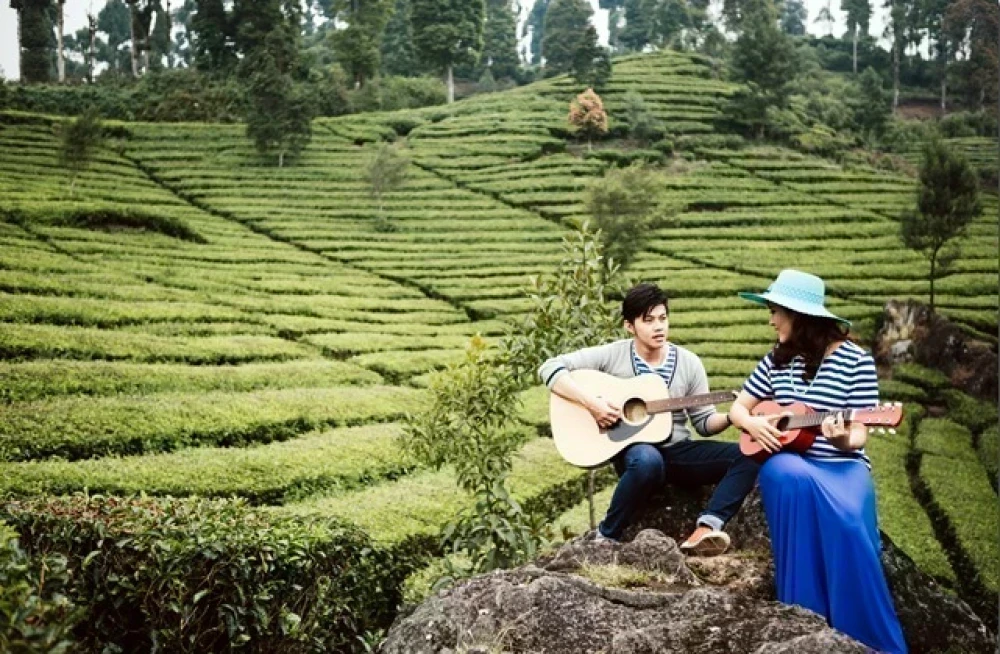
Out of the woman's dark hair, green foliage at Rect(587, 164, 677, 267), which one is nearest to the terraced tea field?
green foliage at Rect(587, 164, 677, 267)

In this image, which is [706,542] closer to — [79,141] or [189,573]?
[189,573]

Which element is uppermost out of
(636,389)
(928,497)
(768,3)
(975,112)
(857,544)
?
(768,3)

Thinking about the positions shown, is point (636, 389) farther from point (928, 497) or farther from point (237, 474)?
point (928, 497)

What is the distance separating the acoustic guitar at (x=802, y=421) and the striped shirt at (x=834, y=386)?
5 cm

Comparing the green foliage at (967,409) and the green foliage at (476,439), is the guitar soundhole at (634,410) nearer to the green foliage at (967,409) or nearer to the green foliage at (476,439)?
the green foliage at (476,439)

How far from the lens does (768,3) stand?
27.8m

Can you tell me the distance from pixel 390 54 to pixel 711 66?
11161 millimetres

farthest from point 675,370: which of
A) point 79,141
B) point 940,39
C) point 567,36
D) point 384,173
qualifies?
point 567,36

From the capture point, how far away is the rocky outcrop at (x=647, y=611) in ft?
12.9

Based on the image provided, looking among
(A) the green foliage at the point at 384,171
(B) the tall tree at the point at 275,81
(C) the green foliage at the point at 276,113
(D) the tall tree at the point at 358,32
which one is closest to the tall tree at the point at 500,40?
(D) the tall tree at the point at 358,32

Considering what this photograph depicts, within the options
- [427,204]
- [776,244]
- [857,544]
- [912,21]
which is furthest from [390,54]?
[857,544]

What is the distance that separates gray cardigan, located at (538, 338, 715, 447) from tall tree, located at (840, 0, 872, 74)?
13735mm

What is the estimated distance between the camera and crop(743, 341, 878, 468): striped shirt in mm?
4434

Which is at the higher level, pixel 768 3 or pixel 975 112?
pixel 768 3
